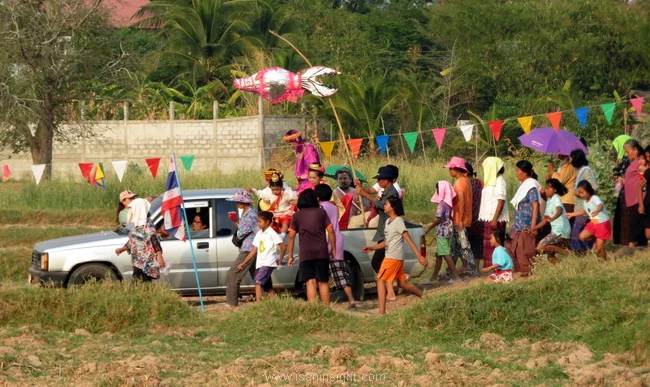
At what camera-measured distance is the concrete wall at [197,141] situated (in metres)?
33.0

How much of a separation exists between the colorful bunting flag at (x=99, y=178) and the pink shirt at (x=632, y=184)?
39.8ft

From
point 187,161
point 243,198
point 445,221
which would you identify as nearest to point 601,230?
point 445,221

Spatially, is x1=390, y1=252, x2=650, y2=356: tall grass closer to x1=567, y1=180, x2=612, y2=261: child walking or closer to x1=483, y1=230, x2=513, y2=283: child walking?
x1=483, y1=230, x2=513, y2=283: child walking

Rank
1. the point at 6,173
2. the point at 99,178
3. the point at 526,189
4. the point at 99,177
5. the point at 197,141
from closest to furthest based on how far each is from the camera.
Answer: the point at 526,189, the point at 99,177, the point at 99,178, the point at 6,173, the point at 197,141

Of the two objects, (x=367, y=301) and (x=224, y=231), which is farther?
(x=367, y=301)

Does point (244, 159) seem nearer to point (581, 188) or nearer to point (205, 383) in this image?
point (581, 188)

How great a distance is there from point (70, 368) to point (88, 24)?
70.7 ft

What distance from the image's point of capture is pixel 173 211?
13125 millimetres

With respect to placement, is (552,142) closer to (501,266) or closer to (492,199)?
(492,199)

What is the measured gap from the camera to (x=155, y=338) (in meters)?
10.7

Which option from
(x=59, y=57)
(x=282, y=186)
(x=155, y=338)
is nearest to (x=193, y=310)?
(x=155, y=338)

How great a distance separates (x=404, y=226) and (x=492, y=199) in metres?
2.45

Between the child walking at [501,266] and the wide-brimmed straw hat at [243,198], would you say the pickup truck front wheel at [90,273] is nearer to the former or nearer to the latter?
the wide-brimmed straw hat at [243,198]

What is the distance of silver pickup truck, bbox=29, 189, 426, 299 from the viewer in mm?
13250
